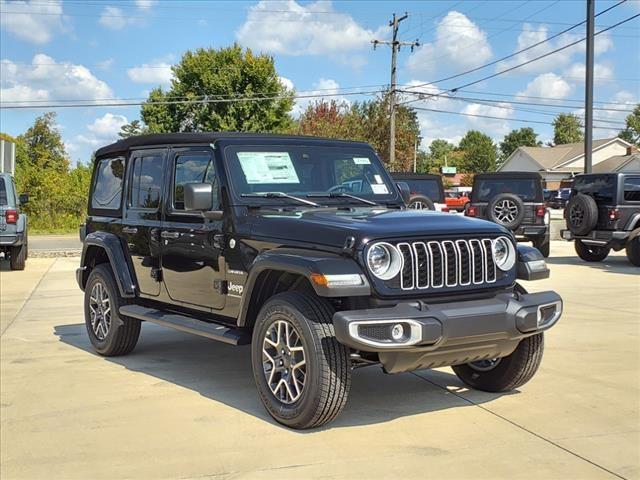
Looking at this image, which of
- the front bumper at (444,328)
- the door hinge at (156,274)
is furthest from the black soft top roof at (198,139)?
the front bumper at (444,328)

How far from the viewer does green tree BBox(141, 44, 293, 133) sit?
44.1 metres

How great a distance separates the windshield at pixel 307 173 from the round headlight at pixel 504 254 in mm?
1282

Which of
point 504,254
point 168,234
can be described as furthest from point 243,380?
point 504,254

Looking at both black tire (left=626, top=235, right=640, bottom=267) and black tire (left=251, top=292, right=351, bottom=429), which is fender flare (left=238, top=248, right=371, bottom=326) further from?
black tire (left=626, top=235, right=640, bottom=267)

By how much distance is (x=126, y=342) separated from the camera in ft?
21.6

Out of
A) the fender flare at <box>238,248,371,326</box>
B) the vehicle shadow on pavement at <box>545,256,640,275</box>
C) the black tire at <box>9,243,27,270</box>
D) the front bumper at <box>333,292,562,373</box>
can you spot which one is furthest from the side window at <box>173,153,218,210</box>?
the black tire at <box>9,243,27,270</box>

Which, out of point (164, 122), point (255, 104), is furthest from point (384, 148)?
point (164, 122)

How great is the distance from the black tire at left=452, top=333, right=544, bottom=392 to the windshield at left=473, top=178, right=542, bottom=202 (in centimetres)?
1153

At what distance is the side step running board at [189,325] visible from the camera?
4988mm

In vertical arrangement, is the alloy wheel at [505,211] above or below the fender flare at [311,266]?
above

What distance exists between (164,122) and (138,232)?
41.8m

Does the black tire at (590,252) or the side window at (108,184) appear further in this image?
the black tire at (590,252)

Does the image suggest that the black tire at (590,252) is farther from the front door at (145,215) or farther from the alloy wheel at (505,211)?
the front door at (145,215)

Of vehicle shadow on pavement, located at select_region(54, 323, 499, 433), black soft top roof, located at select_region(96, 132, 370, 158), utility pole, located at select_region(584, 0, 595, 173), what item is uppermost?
utility pole, located at select_region(584, 0, 595, 173)
